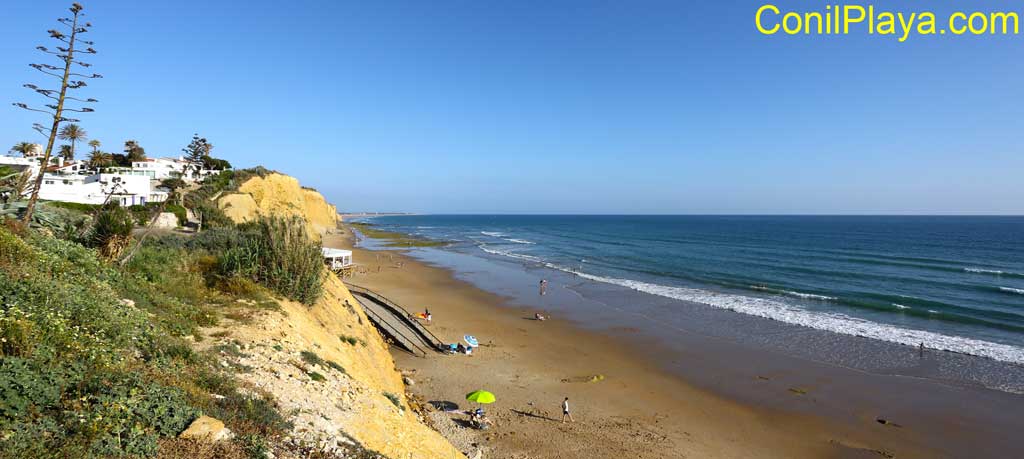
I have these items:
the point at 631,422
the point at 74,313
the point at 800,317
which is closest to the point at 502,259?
the point at 800,317

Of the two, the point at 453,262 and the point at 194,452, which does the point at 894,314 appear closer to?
the point at 194,452

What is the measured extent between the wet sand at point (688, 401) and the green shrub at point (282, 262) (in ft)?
17.5

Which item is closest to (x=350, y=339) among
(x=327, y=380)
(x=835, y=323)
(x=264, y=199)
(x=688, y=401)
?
(x=327, y=380)

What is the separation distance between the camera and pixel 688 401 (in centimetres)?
1655

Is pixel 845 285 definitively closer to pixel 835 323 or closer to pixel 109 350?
pixel 835 323

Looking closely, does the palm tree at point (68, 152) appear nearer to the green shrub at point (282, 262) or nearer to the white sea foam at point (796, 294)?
the green shrub at point (282, 262)

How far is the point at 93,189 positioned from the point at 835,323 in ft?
160

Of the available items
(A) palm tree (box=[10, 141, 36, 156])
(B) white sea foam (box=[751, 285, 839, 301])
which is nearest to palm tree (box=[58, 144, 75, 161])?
(A) palm tree (box=[10, 141, 36, 156])

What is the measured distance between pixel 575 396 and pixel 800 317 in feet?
60.0

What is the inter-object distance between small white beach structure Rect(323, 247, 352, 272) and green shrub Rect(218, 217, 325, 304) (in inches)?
891

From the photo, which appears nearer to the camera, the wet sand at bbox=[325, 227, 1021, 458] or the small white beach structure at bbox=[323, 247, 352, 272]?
the wet sand at bbox=[325, 227, 1021, 458]

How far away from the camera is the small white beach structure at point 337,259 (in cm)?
3624

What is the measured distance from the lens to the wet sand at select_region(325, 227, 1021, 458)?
13.4 m

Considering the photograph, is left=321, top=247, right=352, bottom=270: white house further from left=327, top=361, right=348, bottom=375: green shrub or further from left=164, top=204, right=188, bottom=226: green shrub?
left=327, top=361, right=348, bottom=375: green shrub
